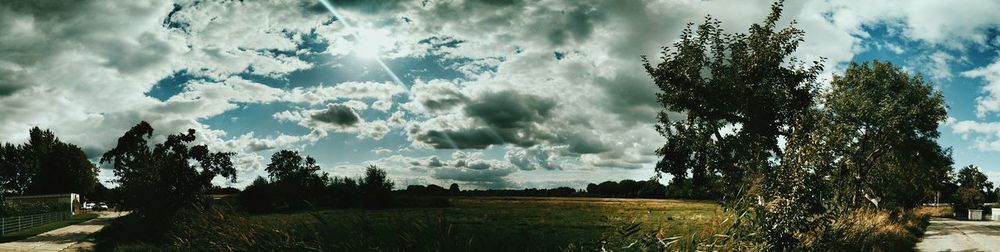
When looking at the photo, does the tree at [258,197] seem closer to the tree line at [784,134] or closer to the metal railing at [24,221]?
the metal railing at [24,221]

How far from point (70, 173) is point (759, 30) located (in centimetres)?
9878

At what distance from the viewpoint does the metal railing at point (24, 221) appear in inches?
1327

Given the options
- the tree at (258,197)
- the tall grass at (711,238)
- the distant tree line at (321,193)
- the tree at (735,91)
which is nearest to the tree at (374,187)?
the distant tree line at (321,193)

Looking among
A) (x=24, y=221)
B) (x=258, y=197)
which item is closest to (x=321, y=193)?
(x=258, y=197)

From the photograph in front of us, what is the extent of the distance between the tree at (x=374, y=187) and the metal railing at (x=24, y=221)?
845 inches

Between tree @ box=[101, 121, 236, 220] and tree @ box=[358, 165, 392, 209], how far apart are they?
19399 millimetres

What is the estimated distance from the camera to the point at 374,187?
54.6 meters

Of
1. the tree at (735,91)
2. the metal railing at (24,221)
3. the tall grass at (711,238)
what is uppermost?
the tree at (735,91)

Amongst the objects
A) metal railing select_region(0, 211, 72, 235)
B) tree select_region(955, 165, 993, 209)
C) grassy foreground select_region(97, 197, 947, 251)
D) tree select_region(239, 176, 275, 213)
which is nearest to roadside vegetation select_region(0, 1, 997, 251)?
grassy foreground select_region(97, 197, 947, 251)

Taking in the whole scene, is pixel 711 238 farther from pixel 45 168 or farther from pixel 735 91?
pixel 45 168

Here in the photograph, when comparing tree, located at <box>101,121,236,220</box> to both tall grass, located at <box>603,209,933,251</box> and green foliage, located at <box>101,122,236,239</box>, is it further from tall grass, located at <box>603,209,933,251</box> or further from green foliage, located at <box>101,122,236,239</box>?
tall grass, located at <box>603,209,933,251</box>

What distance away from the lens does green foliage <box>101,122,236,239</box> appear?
2356 centimetres

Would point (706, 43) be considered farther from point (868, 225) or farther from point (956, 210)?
point (956, 210)

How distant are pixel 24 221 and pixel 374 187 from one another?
83.0 feet
